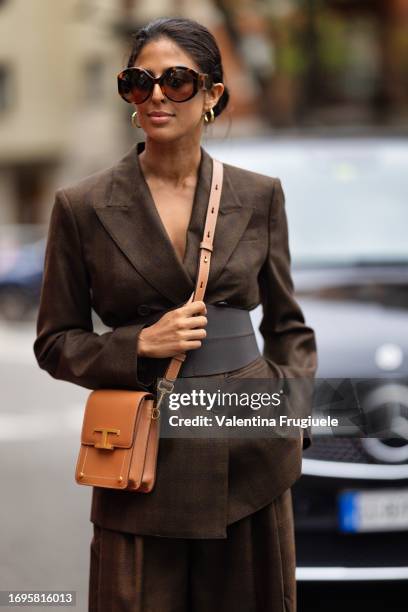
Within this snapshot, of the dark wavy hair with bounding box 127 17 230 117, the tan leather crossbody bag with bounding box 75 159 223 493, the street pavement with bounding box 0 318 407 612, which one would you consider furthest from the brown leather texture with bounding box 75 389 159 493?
the street pavement with bounding box 0 318 407 612

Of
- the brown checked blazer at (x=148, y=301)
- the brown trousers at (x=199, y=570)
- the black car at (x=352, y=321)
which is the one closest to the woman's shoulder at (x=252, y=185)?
the brown checked blazer at (x=148, y=301)

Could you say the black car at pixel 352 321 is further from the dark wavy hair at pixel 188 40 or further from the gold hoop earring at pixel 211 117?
the dark wavy hair at pixel 188 40

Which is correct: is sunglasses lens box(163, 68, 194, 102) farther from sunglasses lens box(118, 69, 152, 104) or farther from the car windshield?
the car windshield

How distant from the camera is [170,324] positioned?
243 cm

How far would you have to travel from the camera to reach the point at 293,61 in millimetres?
18578

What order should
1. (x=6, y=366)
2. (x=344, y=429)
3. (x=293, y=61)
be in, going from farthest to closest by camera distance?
(x=293, y=61) → (x=6, y=366) → (x=344, y=429)

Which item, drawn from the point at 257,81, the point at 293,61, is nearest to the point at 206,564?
the point at 257,81

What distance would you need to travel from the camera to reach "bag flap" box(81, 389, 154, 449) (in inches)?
95.4

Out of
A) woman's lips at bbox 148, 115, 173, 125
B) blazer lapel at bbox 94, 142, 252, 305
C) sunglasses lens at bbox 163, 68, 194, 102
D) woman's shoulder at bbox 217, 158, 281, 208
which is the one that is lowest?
blazer lapel at bbox 94, 142, 252, 305

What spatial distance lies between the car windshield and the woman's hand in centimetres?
243

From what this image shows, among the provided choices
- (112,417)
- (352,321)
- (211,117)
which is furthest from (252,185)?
(352,321)

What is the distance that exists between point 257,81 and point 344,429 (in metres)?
12.7

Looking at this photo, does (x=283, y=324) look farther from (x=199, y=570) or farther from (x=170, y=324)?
(x=199, y=570)

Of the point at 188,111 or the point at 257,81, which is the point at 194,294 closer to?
the point at 188,111
